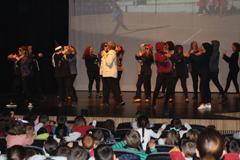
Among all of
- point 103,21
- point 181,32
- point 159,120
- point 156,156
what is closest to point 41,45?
point 103,21

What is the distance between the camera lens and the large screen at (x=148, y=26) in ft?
32.9

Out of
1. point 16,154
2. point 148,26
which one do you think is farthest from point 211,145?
point 148,26

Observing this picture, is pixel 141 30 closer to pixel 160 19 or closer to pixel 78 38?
pixel 160 19

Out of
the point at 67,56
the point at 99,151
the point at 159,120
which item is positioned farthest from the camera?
the point at 67,56

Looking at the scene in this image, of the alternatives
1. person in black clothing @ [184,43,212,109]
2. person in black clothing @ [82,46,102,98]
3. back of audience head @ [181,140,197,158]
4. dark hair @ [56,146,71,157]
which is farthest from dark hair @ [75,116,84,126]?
person in black clothing @ [82,46,102,98]

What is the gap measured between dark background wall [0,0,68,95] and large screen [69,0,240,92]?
0.55m

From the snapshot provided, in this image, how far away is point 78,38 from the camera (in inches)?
424

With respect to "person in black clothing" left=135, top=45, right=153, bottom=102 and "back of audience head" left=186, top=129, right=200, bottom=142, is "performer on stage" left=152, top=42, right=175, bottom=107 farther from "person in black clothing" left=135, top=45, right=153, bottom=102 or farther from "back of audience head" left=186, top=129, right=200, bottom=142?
"back of audience head" left=186, top=129, right=200, bottom=142

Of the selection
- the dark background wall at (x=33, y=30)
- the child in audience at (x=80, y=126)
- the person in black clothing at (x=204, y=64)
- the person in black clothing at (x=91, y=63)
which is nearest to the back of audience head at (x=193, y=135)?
the child in audience at (x=80, y=126)

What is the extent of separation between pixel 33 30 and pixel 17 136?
7.49m

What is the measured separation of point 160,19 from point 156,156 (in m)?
8.62

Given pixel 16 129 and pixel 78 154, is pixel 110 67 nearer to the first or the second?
pixel 16 129

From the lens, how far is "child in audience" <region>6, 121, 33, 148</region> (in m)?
2.87

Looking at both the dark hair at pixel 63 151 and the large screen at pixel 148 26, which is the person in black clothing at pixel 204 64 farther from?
the large screen at pixel 148 26
